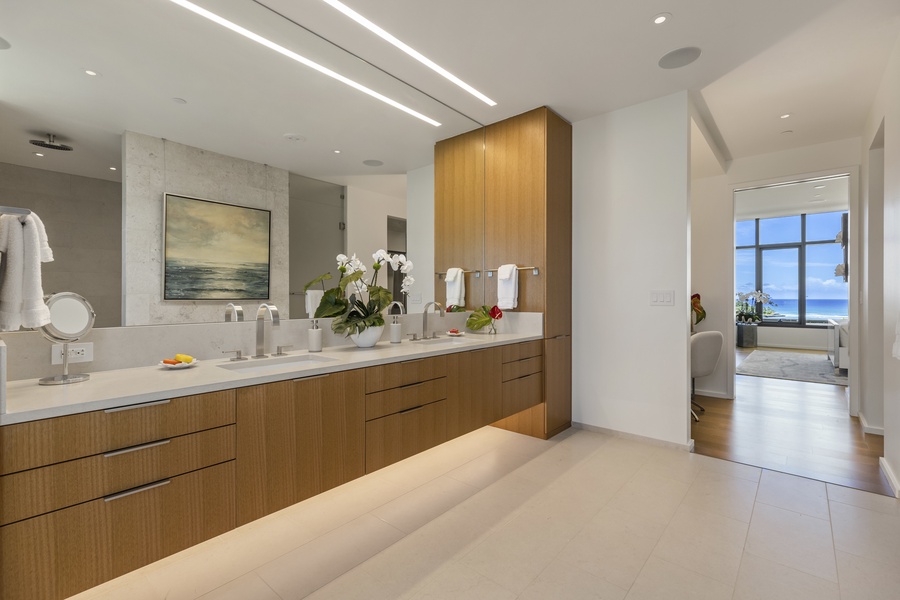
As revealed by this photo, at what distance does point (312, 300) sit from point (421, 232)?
1.01 meters

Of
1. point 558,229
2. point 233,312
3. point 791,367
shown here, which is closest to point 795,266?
point 791,367

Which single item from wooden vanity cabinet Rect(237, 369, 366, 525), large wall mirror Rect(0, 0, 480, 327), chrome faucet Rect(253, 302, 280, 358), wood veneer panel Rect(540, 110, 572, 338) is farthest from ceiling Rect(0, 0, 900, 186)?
wooden vanity cabinet Rect(237, 369, 366, 525)

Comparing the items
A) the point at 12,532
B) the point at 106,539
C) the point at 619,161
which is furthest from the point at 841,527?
the point at 12,532

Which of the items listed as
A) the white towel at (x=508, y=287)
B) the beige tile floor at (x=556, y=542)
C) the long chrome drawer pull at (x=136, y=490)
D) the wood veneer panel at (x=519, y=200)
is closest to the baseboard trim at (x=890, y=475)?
the beige tile floor at (x=556, y=542)

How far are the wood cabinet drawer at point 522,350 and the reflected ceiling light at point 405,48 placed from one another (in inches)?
73.4

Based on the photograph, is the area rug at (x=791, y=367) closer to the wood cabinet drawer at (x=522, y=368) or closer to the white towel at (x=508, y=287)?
the wood cabinet drawer at (x=522, y=368)

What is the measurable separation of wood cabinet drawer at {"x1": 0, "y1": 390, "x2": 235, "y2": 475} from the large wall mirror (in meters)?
0.62

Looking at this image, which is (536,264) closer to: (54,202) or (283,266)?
(283,266)

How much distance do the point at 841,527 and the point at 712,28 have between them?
2.67 metres

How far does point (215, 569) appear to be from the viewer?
1682 millimetres

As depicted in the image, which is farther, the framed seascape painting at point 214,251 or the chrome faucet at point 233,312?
the chrome faucet at point 233,312

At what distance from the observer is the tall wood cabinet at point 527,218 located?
323 cm

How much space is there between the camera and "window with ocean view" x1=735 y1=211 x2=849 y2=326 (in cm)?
861

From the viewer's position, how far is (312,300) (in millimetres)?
2342
